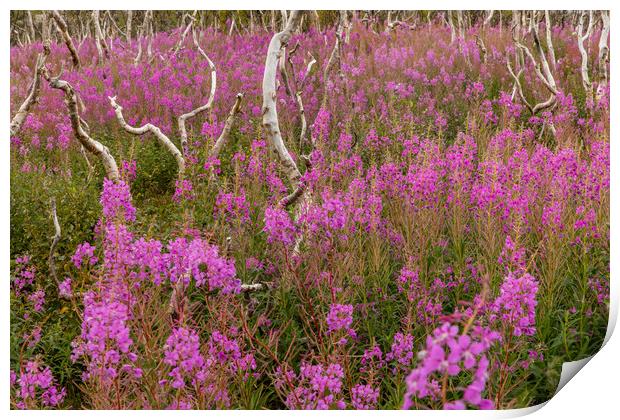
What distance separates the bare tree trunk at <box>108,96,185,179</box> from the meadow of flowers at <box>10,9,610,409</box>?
0.23 ft

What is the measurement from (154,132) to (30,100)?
0.62 meters

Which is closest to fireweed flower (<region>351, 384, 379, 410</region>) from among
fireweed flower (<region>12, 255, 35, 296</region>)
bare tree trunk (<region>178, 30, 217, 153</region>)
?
fireweed flower (<region>12, 255, 35, 296</region>)

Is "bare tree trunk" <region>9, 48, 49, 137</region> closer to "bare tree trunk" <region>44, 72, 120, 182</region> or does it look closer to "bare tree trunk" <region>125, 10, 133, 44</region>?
"bare tree trunk" <region>44, 72, 120, 182</region>

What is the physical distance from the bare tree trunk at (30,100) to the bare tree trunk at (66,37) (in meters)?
0.23

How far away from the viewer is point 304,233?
2.70 metres

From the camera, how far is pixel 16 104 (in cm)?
301

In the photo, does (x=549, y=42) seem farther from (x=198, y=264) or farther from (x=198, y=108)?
(x=198, y=264)

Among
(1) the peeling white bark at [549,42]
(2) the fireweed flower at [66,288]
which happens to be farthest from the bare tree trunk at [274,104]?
(1) the peeling white bark at [549,42]

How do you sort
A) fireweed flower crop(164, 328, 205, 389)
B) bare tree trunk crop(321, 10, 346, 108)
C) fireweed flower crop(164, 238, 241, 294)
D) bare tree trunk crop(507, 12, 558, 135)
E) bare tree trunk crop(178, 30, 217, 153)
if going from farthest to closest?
1. bare tree trunk crop(321, 10, 346, 108)
2. bare tree trunk crop(507, 12, 558, 135)
3. bare tree trunk crop(178, 30, 217, 153)
4. fireweed flower crop(164, 238, 241, 294)
5. fireweed flower crop(164, 328, 205, 389)

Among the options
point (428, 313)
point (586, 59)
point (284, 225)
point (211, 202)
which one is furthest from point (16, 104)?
point (586, 59)

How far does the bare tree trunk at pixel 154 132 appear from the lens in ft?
10.9

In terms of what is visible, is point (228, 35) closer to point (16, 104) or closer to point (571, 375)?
point (16, 104)

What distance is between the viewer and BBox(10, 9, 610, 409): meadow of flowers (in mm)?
2238

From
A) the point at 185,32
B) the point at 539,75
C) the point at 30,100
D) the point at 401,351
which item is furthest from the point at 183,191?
the point at 539,75
